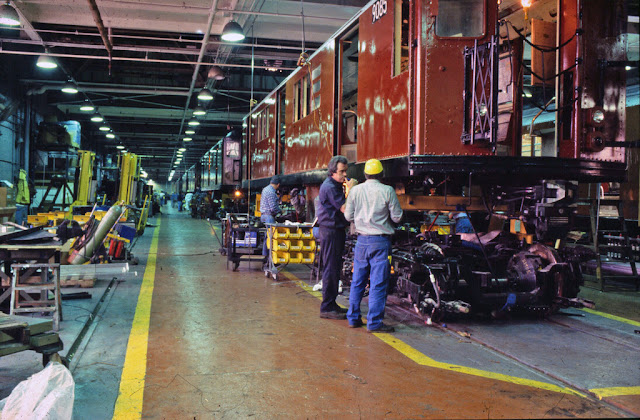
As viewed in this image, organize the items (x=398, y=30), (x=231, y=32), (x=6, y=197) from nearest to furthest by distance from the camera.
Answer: (x=398, y=30)
(x=231, y=32)
(x=6, y=197)

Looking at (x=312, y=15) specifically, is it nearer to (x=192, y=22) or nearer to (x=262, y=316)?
(x=192, y=22)

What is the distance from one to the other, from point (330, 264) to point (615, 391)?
3355mm

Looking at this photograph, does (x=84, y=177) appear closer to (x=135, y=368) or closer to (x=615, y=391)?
(x=135, y=368)

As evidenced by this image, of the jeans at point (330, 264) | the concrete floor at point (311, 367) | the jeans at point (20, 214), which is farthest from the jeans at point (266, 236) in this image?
the jeans at point (20, 214)

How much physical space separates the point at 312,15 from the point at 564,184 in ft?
33.1

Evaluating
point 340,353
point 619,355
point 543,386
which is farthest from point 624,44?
point 340,353

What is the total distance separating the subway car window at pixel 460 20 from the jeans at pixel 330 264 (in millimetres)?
Answer: 2643

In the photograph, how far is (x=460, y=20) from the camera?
19.3 feet

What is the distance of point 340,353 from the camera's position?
5035 millimetres

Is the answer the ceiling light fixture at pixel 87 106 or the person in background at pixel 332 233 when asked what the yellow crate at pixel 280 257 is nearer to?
the person in background at pixel 332 233

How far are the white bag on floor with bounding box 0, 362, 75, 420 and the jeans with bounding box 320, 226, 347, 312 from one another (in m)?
3.70

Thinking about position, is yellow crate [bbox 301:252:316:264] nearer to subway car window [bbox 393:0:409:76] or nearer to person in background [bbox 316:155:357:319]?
person in background [bbox 316:155:357:319]

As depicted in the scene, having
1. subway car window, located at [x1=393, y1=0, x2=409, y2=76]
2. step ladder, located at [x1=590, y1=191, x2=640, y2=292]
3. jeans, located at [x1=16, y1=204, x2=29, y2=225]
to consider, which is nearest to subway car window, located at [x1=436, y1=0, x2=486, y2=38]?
subway car window, located at [x1=393, y1=0, x2=409, y2=76]

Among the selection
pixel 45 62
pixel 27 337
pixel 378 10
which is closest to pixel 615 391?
pixel 27 337
